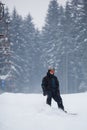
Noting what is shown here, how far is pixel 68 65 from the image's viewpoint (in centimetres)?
5653

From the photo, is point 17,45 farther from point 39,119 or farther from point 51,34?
point 39,119

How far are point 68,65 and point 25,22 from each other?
574 inches

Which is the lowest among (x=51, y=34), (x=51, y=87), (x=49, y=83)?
(x=51, y=87)

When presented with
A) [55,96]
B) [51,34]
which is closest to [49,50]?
[51,34]

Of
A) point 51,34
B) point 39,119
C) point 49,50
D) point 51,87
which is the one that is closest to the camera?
point 39,119

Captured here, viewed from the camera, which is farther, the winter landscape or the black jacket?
the winter landscape

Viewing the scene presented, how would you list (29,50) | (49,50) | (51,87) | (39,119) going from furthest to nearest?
(29,50)
(49,50)
(51,87)
(39,119)

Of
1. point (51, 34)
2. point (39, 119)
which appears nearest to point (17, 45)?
point (51, 34)

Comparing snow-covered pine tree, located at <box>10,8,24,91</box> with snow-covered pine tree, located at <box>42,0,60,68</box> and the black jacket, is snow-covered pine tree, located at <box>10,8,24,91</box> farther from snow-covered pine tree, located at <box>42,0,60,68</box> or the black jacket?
the black jacket

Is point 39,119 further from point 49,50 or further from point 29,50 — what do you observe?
point 29,50

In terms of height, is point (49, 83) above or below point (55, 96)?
above

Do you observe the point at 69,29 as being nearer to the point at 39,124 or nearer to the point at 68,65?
the point at 68,65

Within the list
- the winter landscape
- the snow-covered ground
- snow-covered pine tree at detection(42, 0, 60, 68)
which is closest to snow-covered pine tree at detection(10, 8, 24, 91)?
the winter landscape

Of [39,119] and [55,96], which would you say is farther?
[55,96]
